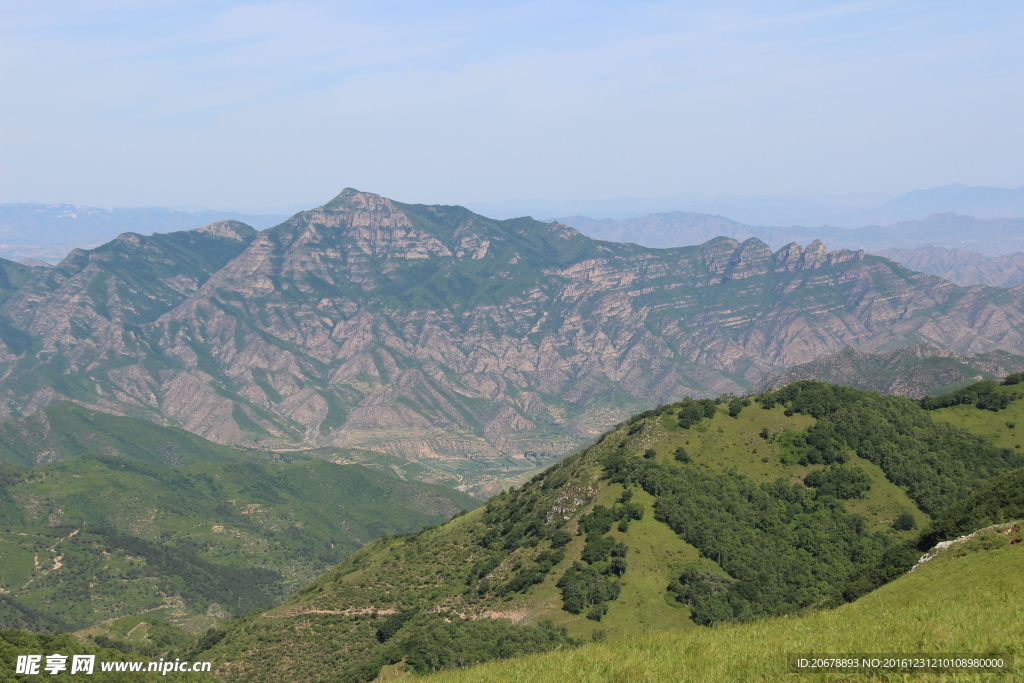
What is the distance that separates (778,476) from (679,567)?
44.6m

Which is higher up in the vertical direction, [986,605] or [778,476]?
[986,605]

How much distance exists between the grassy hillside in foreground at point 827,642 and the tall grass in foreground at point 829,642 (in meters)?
0.06

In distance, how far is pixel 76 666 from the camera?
113 meters

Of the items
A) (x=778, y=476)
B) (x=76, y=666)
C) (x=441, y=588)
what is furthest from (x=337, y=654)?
(x=778, y=476)

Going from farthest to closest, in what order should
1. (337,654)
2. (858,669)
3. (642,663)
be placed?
(337,654)
(642,663)
(858,669)

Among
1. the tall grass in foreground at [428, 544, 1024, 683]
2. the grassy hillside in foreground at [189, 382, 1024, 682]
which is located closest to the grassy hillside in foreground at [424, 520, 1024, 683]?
the tall grass in foreground at [428, 544, 1024, 683]

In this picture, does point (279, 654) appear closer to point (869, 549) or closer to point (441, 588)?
point (441, 588)

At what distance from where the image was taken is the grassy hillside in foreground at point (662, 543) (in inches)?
5064

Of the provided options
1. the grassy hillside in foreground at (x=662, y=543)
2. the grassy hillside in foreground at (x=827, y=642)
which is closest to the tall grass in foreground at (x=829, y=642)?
the grassy hillside in foreground at (x=827, y=642)

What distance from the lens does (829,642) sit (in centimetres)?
5150

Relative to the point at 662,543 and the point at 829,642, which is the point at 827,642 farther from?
the point at 662,543

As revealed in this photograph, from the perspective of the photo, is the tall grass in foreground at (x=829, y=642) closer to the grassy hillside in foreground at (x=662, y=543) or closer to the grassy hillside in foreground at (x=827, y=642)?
the grassy hillside in foreground at (x=827, y=642)

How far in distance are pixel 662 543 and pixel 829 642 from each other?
91570 millimetres

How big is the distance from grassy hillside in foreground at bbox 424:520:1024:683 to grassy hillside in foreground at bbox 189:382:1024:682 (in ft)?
169
